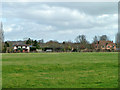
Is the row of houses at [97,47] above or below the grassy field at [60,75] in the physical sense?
above

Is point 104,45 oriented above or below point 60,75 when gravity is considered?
above

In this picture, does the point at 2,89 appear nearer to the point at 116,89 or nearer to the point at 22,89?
the point at 22,89

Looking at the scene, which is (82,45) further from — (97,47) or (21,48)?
(21,48)

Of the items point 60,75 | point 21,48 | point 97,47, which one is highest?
point 97,47

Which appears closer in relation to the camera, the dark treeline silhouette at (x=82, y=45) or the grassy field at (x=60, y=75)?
the grassy field at (x=60, y=75)

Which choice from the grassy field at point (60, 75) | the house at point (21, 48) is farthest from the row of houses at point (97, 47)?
the grassy field at point (60, 75)

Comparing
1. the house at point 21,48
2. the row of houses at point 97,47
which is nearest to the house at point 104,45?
the row of houses at point 97,47

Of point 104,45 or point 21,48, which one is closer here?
point 104,45

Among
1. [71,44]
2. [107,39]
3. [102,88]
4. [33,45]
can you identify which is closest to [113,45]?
[107,39]

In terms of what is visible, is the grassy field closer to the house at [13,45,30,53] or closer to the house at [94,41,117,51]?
the house at [13,45,30,53]

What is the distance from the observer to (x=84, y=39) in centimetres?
14075

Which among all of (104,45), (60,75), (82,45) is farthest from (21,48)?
(60,75)

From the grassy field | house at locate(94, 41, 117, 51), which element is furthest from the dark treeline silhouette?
the grassy field

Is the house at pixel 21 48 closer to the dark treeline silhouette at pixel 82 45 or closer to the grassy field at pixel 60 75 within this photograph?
the dark treeline silhouette at pixel 82 45
